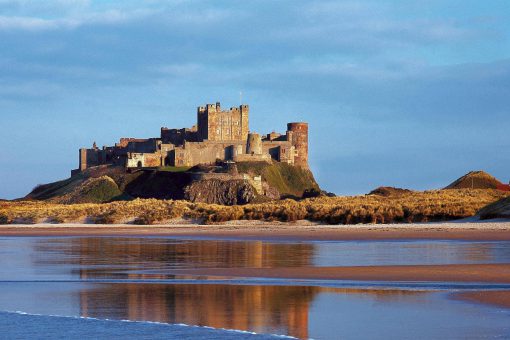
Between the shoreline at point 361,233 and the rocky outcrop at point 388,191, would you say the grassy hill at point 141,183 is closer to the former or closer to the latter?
the rocky outcrop at point 388,191

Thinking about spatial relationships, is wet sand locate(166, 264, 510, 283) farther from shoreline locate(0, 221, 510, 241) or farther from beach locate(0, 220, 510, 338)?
shoreline locate(0, 221, 510, 241)

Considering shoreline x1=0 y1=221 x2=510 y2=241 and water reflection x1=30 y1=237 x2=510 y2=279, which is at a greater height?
shoreline x1=0 y1=221 x2=510 y2=241

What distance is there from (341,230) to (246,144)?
55750 millimetres

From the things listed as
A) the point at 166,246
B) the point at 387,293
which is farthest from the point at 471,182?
the point at 387,293

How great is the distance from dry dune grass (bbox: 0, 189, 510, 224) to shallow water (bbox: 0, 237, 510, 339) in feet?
62.8

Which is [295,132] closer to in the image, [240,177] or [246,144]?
[246,144]

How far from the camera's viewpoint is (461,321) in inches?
392

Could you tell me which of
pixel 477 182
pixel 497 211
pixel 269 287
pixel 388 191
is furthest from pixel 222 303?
pixel 477 182

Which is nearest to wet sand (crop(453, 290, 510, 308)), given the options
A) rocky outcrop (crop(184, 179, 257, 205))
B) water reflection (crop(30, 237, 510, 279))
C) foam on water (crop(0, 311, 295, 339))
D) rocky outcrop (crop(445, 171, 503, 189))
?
foam on water (crop(0, 311, 295, 339))

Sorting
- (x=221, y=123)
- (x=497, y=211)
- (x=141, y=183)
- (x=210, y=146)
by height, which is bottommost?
(x=497, y=211)

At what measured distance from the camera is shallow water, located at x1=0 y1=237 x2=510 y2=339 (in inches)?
377

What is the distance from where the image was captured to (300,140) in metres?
94.9

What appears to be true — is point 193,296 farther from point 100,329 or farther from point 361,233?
point 361,233

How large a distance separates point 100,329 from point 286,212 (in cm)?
3197
